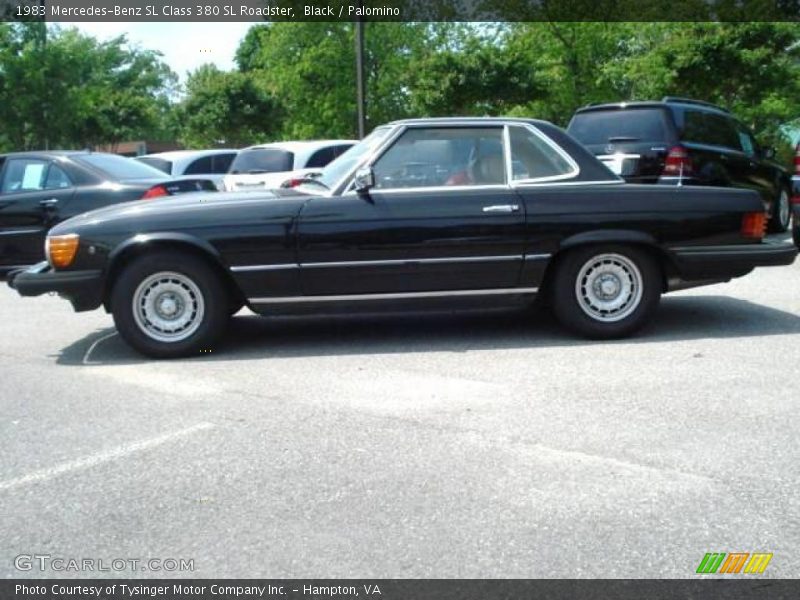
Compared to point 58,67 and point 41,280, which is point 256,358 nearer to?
point 41,280

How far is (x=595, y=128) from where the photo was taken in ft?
36.5

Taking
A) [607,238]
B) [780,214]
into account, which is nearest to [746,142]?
[780,214]

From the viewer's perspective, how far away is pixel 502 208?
6.12 metres

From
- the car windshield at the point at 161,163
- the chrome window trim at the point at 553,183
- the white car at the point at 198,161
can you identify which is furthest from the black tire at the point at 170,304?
the white car at the point at 198,161

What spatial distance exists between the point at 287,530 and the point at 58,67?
25260 mm

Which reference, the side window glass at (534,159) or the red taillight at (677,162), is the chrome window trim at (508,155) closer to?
the side window glass at (534,159)

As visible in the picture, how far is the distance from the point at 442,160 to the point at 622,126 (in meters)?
5.32

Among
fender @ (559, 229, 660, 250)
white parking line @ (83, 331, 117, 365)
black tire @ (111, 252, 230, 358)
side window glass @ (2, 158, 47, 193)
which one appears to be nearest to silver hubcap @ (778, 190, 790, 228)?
fender @ (559, 229, 660, 250)

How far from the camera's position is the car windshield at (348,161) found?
6277 millimetres

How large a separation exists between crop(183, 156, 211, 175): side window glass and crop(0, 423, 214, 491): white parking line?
13.2m

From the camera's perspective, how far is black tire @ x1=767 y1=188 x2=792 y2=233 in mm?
12458

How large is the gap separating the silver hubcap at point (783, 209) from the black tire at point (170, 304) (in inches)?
365

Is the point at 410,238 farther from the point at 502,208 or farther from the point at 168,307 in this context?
the point at 168,307
